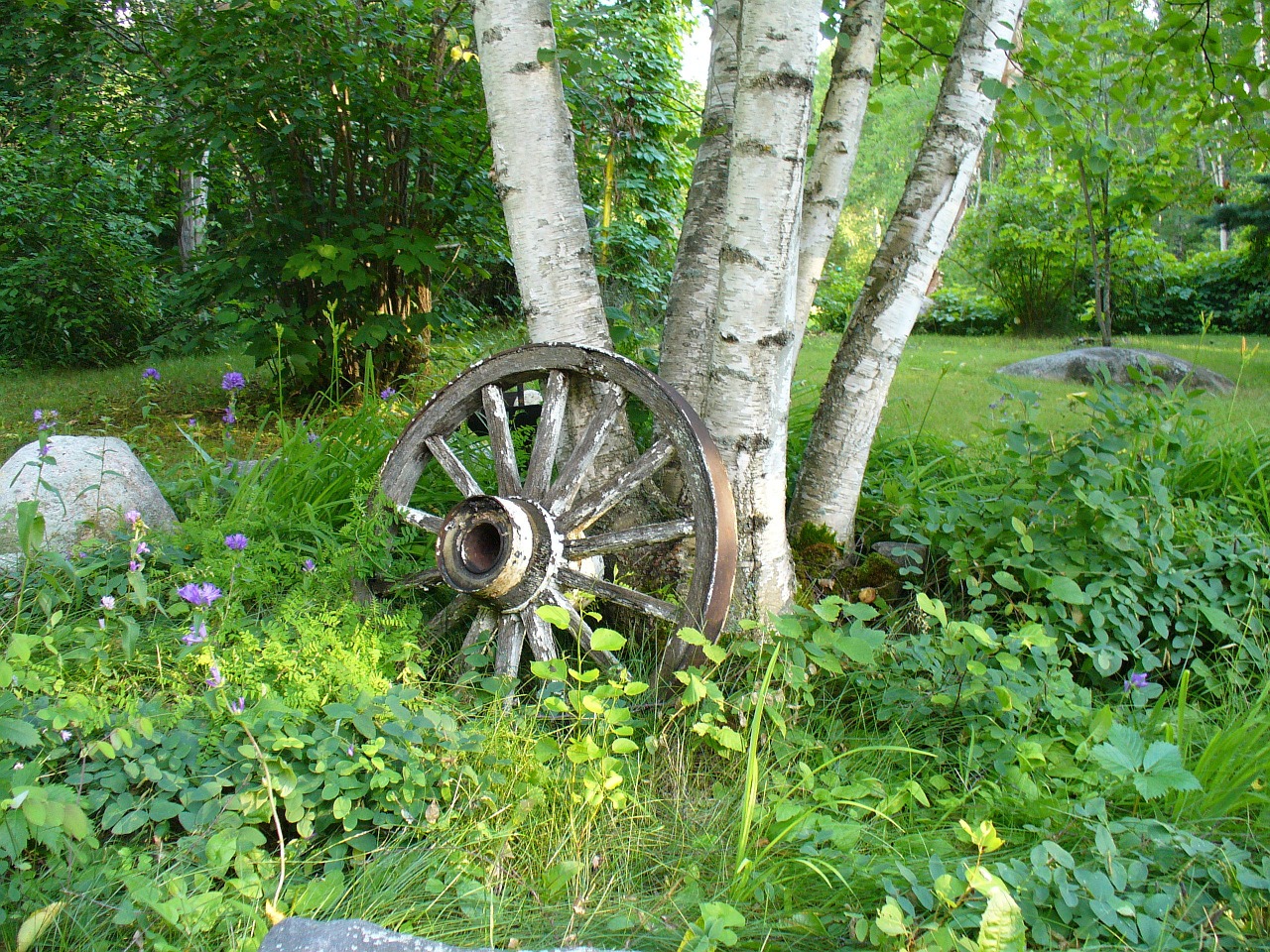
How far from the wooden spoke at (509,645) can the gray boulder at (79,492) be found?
1.44 m

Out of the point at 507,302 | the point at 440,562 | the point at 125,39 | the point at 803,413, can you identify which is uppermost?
the point at 125,39

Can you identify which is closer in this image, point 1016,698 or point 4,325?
point 1016,698

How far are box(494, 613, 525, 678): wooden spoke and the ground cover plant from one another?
0.40 feet

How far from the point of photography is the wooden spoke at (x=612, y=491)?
280 cm

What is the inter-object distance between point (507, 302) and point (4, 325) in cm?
521

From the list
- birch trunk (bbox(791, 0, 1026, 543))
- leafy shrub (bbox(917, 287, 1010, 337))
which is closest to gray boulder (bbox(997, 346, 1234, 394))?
birch trunk (bbox(791, 0, 1026, 543))

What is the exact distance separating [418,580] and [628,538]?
772mm

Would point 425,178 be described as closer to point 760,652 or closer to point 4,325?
point 760,652

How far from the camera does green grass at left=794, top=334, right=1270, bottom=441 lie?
16.4ft

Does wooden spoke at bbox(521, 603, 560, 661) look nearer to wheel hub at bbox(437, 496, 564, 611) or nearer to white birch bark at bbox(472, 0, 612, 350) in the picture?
wheel hub at bbox(437, 496, 564, 611)

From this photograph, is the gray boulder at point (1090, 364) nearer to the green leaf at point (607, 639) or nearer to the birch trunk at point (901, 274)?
the birch trunk at point (901, 274)

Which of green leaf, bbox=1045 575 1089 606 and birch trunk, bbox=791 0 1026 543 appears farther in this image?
birch trunk, bbox=791 0 1026 543

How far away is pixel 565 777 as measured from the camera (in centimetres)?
223

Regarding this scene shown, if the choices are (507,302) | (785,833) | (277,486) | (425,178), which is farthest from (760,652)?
(507,302)
